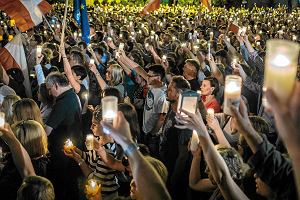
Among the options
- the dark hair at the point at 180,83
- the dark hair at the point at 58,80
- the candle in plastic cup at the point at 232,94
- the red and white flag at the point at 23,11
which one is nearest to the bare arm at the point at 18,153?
the dark hair at the point at 58,80

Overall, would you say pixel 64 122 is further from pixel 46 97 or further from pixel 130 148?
pixel 130 148

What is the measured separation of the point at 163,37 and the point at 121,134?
38.6ft

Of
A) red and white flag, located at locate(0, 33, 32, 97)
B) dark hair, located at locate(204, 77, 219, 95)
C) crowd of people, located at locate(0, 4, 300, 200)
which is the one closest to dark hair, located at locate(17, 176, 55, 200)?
crowd of people, located at locate(0, 4, 300, 200)

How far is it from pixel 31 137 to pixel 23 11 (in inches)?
222

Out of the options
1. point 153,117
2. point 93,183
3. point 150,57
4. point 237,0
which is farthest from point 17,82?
point 237,0

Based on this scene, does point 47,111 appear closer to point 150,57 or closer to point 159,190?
point 159,190

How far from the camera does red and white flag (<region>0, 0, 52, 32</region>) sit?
344 inches

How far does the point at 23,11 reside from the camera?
8938mm

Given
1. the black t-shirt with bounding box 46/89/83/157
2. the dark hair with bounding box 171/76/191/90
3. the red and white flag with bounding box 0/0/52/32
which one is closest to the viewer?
the black t-shirt with bounding box 46/89/83/157

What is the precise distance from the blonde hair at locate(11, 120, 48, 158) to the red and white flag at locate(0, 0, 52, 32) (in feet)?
17.7

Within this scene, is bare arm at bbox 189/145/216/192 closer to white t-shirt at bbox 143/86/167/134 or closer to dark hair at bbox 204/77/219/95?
white t-shirt at bbox 143/86/167/134

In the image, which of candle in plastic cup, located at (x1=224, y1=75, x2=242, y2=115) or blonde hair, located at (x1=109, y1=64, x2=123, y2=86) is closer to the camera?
candle in plastic cup, located at (x1=224, y1=75, x2=242, y2=115)

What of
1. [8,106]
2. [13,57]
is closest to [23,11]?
[13,57]

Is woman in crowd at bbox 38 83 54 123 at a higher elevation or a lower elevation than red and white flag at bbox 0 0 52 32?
lower
